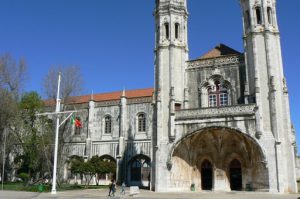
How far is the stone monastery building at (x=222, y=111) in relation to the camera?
24.0 metres

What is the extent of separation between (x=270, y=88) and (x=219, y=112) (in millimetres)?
4164

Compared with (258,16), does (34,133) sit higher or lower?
lower

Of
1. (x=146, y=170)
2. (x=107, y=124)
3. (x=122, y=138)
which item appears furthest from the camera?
(x=107, y=124)

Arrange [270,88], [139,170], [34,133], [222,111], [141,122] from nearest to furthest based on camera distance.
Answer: [270,88], [222,111], [34,133], [139,170], [141,122]

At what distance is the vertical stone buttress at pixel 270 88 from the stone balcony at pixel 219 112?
792mm

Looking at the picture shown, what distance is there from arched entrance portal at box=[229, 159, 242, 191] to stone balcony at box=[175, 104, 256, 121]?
4457 millimetres

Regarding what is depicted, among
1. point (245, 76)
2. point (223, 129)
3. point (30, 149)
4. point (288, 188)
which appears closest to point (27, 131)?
point (30, 149)

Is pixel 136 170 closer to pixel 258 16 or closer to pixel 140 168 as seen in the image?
pixel 140 168

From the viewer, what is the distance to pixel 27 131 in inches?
1293

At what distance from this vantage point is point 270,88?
24.8 metres

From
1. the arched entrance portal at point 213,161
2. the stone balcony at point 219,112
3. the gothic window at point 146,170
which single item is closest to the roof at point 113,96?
the gothic window at point 146,170

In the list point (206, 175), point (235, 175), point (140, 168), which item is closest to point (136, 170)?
point (140, 168)

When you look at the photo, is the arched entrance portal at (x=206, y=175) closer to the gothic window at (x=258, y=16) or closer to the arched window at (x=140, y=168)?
the arched window at (x=140, y=168)

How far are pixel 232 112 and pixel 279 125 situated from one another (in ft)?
11.2
